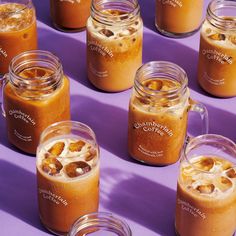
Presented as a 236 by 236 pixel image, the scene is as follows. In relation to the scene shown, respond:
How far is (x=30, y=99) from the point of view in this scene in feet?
6.81

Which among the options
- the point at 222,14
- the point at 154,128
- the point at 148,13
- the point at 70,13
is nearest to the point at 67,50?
the point at 70,13

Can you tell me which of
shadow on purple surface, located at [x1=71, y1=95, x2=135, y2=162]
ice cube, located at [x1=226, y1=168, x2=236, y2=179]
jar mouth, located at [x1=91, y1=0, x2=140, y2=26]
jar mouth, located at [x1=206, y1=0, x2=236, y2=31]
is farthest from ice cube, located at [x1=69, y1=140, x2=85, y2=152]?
jar mouth, located at [x1=206, y1=0, x2=236, y2=31]

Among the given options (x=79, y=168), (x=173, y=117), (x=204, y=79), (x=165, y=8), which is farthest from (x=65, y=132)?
(x=165, y=8)

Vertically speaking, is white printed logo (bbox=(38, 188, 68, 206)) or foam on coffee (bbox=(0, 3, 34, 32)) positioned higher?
foam on coffee (bbox=(0, 3, 34, 32))

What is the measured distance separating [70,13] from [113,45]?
352mm

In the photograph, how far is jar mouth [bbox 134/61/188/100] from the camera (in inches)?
80.2

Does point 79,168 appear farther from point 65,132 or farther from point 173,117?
point 173,117

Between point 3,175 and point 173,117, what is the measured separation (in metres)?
0.45

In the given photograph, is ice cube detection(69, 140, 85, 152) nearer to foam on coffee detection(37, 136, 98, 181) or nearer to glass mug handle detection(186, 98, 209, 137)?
foam on coffee detection(37, 136, 98, 181)

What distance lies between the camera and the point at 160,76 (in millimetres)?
2148

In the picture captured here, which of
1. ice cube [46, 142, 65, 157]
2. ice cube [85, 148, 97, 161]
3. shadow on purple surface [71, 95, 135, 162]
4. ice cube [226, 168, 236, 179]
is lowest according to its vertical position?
shadow on purple surface [71, 95, 135, 162]

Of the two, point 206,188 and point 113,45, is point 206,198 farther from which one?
point 113,45

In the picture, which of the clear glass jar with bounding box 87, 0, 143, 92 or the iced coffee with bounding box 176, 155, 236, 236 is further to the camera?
the clear glass jar with bounding box 87, 0, 143, 92

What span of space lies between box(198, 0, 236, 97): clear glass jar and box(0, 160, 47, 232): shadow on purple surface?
1.92 ft
